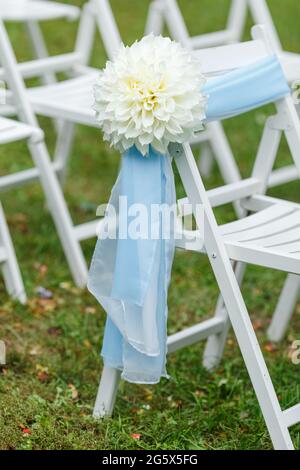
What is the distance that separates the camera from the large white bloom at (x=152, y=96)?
2.61m

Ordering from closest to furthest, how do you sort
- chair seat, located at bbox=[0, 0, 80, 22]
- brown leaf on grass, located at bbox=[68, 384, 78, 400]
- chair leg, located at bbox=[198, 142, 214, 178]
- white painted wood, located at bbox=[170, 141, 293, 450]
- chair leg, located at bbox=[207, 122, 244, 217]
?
white painted wood, located at bbox=[170, 141, 293, 450]
brown leaf on grass, located at bbox=[68, 384, 78, 400]
chair leg, located at bbox=[207, 122, 244, 217]
chair seat, located at bbox=[0, 0, 80, 22]
chair leg, located at bbox=[198, 142, 214, 178]

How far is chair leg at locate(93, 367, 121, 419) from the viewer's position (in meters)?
3.01

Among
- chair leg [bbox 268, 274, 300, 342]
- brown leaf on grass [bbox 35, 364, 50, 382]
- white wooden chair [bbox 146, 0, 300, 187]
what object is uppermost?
white wooden chair [bbox 146, 0, 300, 187]

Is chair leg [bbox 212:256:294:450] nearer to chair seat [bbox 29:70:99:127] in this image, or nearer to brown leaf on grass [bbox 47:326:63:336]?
brown leaf on grass [bbox 47:326:63:336]

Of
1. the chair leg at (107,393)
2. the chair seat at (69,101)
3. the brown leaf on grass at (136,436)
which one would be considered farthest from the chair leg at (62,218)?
the brown leaf on grass at (136,436)

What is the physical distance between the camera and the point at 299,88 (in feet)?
14.1

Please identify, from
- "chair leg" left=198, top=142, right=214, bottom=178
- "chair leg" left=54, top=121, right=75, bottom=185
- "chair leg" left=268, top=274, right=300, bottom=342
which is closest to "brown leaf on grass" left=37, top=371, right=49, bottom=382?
"chair leg" left=268, top=274, right=300, bottom=342

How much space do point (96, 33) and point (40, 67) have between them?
334 centimetres

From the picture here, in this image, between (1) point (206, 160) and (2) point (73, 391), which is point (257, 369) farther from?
(1) point (206, 160)

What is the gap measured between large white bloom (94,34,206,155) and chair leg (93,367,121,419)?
2.44ft

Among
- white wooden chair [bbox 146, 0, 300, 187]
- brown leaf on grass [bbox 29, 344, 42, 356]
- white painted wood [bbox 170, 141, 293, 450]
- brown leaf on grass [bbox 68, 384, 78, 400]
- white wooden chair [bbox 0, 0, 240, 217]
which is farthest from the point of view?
white wooden chair [bbox 146, 0, 300, 187]

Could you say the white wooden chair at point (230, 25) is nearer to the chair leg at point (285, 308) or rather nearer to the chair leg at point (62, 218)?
the chair leg at point (62, 218)

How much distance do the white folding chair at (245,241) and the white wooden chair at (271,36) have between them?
333 millimetres

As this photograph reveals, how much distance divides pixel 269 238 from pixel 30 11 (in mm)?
2415
